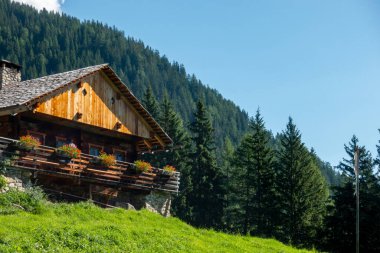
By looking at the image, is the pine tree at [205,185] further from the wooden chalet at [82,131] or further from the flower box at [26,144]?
the flower box at [26,144]

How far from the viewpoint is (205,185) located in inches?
2192

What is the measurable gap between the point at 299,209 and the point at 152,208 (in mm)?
19869

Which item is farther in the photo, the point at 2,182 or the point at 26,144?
the point at 26,144

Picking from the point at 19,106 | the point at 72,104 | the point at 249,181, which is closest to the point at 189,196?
the point at 249,181

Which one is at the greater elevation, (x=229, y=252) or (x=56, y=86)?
(x=56, y=86)

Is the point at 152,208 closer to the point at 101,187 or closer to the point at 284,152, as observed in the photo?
the point at 101,187

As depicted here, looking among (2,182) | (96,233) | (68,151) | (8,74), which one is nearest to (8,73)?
(8,74)

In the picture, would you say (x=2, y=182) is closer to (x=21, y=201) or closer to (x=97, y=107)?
(x=21, y=201)

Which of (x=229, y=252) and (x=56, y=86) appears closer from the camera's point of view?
(x=229, y=252)

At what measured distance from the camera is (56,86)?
27.7m

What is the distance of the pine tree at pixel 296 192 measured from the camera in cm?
4588

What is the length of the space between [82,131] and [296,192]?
23.5 meters

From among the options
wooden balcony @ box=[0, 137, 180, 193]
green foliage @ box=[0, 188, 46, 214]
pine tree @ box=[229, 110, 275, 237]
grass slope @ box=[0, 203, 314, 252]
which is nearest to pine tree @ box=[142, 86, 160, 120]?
pine tree @ box=[229, 110, 275, 237]

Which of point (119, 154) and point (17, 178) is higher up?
point (119, 154)
